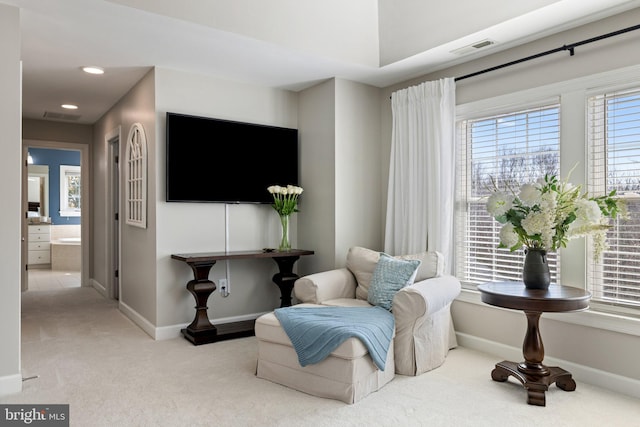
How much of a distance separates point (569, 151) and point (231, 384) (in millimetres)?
2840

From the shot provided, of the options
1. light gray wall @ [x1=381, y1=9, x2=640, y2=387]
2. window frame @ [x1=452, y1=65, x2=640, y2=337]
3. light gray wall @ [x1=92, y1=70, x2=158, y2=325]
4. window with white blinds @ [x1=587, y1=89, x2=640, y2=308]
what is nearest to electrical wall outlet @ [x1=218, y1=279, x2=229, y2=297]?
light gray wall @ [x1=92, y1=70, x2=158, y2=325]

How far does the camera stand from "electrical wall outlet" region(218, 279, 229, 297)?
14.4ft

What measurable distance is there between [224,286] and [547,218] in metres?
2.93

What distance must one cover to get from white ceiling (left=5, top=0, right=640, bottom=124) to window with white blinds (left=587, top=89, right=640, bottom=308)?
61 cm

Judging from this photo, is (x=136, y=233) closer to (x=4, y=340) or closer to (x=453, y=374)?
(x=4, y=340)

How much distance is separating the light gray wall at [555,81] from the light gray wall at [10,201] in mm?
3290

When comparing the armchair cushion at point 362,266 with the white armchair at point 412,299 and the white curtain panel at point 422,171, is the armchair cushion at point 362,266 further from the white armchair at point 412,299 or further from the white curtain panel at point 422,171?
the white curtain panel at point 422,171

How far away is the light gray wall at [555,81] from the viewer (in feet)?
9.45

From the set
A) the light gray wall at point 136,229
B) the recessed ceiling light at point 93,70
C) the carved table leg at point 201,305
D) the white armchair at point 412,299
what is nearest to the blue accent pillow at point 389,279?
the white armchair at point 412,299

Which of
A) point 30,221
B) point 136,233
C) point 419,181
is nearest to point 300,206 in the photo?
point 419,181

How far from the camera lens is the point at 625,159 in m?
2.92

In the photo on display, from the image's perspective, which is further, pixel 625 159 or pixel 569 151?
pixel 569 151

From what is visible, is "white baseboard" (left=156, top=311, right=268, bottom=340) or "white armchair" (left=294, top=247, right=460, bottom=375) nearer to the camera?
"white armchair" (left=294, top=247, right=460, bottom=375)

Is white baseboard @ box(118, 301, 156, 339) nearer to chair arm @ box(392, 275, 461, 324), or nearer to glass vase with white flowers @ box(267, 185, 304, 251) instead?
glass vase with white flowers @ box(267, 185, 304, 251)
